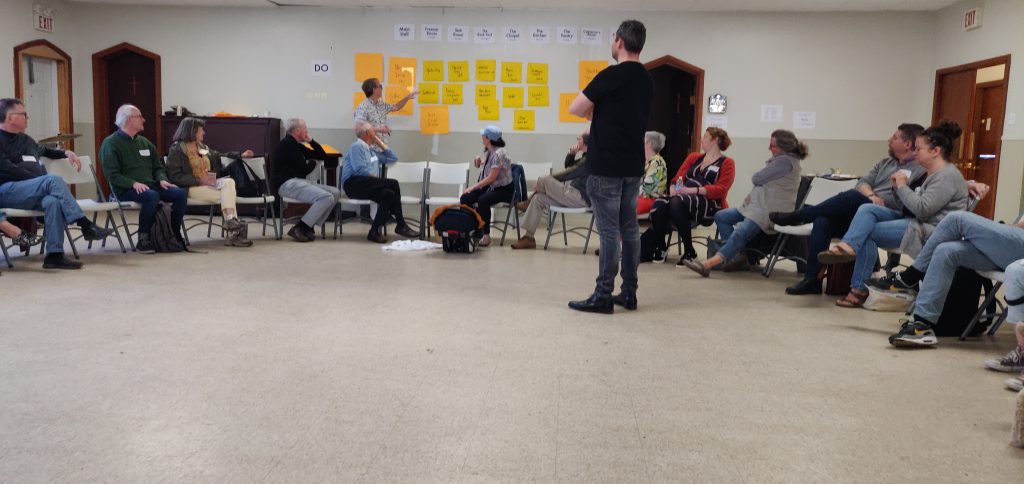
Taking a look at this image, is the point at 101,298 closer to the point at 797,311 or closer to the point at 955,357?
the point at 797,311

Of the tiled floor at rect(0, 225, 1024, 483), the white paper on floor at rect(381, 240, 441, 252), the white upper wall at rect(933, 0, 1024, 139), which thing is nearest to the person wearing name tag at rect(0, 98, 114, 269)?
the tiled floor at rect(0, 225, 1024, 483)

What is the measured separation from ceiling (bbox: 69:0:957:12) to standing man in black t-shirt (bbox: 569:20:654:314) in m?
5.21

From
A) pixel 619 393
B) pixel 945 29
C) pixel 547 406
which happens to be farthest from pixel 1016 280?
pixel 945 29

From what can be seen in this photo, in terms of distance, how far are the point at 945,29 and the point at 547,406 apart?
842cm

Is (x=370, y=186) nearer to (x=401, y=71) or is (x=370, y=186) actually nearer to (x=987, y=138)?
(x=401, y=71)

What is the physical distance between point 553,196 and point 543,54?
3137mm

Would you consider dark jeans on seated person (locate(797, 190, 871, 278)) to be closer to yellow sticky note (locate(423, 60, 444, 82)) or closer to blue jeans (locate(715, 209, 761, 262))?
blue jeans (locate(715, 209, 761, 262))

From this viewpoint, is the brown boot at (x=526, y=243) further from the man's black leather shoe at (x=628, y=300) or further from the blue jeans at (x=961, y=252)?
the blue jeans at (x=961, y=252)

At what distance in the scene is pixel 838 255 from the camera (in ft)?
15.2

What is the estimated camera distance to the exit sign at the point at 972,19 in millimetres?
8336

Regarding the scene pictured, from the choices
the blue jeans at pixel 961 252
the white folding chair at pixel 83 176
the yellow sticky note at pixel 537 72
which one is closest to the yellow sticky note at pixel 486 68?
the yellow sticky note at pixel 537 72

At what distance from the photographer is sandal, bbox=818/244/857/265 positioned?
183 inches

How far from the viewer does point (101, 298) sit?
4.55 m

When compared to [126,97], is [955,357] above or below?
below
